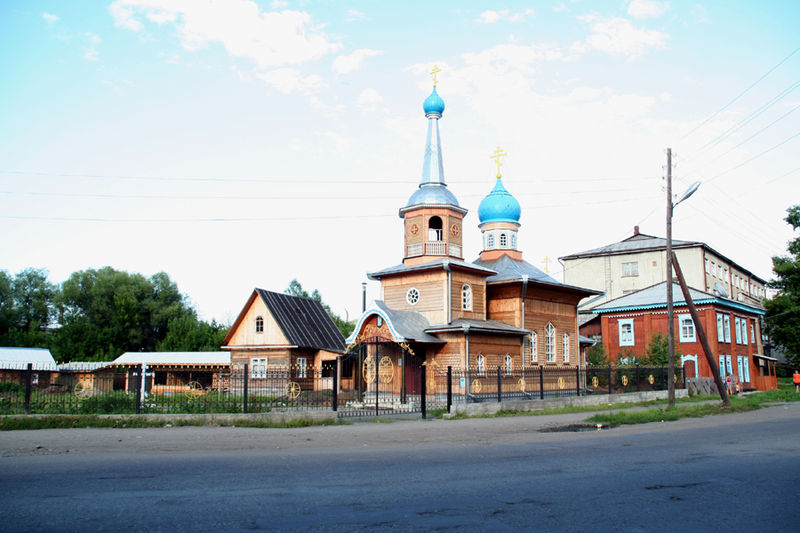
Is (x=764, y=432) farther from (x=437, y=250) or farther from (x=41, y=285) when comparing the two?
(x=41, y=285)

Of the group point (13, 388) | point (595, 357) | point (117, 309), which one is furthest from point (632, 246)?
point (13, 388)

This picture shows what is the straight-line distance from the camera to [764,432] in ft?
47.8

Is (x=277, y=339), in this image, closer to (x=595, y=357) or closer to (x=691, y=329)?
(x=595, y=357)

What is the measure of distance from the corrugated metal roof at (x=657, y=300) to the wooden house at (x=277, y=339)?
1886 cm

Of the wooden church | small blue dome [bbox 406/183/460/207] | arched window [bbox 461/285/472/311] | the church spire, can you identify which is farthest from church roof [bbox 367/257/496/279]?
the church spire

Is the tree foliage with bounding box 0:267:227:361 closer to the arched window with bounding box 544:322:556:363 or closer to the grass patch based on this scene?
the arched window with bounding box 544:322:556:363

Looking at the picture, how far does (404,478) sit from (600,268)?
4955 cm

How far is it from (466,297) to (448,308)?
176cm

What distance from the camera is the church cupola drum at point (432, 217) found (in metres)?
28.4

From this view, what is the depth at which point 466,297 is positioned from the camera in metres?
28.2

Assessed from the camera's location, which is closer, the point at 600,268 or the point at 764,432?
the point at 764,432

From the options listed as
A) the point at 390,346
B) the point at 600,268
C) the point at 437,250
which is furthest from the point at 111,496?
the point at 600,268

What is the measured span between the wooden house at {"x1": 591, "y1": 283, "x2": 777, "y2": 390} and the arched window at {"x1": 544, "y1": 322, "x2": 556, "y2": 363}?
10969 mm

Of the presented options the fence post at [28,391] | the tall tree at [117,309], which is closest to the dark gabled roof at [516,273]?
the fence post at [28,391]
